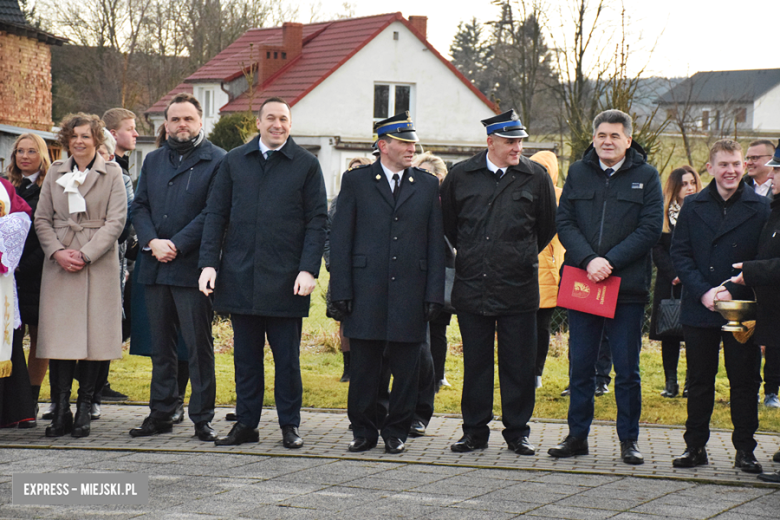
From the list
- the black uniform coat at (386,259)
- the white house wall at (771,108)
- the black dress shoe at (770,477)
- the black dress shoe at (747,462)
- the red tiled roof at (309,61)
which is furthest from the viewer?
the white house wall at (771,108)

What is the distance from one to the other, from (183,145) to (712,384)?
3923mm

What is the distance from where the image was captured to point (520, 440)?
6336mm

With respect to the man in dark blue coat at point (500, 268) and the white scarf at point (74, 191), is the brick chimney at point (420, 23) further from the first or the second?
the man in dark blue coat at point (500, 268)

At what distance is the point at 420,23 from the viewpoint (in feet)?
135

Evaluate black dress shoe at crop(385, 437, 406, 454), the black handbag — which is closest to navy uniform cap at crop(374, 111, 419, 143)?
black dress shoe at crop(385, 437, 406, 454)

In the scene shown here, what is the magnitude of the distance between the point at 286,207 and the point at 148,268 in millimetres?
1145

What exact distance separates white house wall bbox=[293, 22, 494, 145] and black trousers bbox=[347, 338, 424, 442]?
1251 inches

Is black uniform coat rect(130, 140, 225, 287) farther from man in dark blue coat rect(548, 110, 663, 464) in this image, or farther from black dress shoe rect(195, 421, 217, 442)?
man in dark blue coat rect(548, 110, 663, 464)

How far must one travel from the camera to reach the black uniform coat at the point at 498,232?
6312 mm

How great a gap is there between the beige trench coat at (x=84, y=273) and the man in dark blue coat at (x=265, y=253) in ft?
2.91

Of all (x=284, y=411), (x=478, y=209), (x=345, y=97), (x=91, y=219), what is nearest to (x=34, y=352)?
(x=91, y=219)

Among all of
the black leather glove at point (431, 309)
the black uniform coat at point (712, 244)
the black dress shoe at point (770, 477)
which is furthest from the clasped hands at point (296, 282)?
the black dress shoe at point (770, 477)

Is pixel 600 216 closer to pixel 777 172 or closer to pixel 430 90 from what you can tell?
pixel 777 172

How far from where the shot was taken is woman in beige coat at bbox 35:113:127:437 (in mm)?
6793
